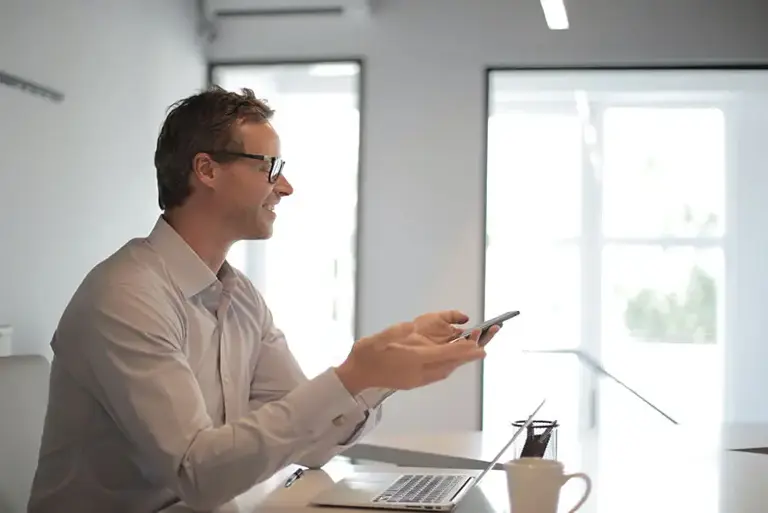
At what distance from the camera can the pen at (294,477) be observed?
1580 mm

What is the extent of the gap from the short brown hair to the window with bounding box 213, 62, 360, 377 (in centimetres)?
261

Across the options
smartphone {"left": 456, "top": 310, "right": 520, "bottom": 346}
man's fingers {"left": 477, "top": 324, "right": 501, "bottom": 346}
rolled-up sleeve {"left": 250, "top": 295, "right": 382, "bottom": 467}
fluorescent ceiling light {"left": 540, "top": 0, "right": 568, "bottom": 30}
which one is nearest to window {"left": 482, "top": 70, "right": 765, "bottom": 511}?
fluorescent ceiling light {"left": 540, "top": 0, "right": 568, "bottom": 30}

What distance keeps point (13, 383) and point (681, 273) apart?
4576 mm

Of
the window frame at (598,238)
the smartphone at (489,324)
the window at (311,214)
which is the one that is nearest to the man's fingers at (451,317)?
the smartphone at (489,324)

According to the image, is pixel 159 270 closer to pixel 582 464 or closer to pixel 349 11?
pixel 582 464

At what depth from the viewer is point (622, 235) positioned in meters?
5.74

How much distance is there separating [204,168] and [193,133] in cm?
8

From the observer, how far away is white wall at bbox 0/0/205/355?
282 cm

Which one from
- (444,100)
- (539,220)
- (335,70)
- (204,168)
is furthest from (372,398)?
(539,220)

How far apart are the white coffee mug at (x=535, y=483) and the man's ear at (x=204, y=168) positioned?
2.68 ft

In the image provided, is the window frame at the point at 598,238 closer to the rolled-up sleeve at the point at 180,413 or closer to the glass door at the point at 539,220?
the glass door at the point at 539,220

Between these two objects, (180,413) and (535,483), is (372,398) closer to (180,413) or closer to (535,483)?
(180,413)

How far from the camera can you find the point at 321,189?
4.49 m

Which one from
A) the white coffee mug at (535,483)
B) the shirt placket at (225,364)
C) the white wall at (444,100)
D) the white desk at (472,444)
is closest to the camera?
the white coffee mug at (535,483)
